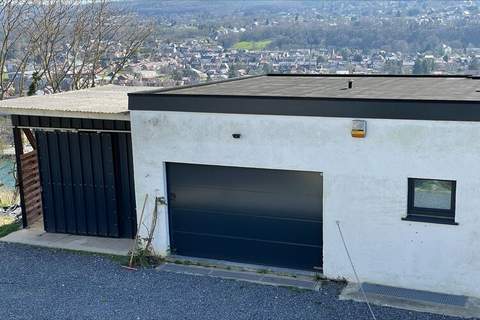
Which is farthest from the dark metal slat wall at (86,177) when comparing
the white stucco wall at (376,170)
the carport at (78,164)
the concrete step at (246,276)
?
the white stucco wall at (376,170)

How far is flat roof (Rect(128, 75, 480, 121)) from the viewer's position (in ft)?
29.5

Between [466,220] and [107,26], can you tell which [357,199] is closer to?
[466,220]

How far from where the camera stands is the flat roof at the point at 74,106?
1148 centimetres

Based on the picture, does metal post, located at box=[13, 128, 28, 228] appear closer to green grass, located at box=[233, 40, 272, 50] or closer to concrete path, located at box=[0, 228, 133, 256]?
concrete path, located at box=[0, 228, 133, 256]

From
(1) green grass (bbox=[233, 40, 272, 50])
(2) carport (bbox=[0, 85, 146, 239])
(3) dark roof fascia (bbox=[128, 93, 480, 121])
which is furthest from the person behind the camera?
(1) green grass (bbox=[233, 40, 272, 50])

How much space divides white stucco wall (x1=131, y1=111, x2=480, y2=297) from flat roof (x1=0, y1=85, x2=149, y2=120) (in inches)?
55.9

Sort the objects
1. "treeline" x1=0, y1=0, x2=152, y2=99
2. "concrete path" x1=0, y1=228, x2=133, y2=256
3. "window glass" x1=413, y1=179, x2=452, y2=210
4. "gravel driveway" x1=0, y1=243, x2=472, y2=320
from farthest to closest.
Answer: "treeline" x1=0, y1=0, x2=152, y2=99, "concrete path" x1=0, y1=228, x2=133, y2=256, "window glass" x1=413, y1=179, x2=452, y2=210, "gravel driveway" x1=0, y1=243, x2=472, y2=320

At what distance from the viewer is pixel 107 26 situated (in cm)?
2852

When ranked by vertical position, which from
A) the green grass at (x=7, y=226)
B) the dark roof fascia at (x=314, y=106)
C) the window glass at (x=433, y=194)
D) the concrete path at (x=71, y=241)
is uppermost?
the dark roof fascia at (x=314, y=106)

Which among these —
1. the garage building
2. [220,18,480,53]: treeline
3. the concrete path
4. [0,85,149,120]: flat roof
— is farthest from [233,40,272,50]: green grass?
the garage building

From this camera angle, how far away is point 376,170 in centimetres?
951

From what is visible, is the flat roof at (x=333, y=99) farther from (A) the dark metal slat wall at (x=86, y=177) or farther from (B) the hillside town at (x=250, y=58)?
(B) the hillside town at (x=250, y=58)

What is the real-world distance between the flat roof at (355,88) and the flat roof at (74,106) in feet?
3.42

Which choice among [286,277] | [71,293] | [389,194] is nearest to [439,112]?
[389,194]
